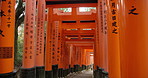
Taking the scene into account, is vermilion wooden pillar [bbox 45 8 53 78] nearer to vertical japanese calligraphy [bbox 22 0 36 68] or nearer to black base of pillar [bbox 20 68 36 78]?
black base of pillar [bbox 20 68 36 78]

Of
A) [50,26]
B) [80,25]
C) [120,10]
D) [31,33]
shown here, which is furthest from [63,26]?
[120,10]

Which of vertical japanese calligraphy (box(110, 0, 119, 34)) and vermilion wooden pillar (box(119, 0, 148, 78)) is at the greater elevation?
vertical japanese calligraphy (box(110, 0, 119, 34))

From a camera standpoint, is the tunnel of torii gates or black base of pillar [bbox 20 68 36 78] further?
black base of pillar [bbox 20 68 36 78]

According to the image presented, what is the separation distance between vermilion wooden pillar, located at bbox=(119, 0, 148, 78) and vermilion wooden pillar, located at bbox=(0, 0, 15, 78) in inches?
139

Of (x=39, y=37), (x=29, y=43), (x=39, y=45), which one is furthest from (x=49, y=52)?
(x=29, y=43)

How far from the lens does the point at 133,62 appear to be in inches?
61.4

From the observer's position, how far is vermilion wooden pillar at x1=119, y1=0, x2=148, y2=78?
1540 mm

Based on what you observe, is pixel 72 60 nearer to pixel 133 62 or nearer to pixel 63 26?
pixel 63 26

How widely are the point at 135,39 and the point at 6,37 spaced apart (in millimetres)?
3715

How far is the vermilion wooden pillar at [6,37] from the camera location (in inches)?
169

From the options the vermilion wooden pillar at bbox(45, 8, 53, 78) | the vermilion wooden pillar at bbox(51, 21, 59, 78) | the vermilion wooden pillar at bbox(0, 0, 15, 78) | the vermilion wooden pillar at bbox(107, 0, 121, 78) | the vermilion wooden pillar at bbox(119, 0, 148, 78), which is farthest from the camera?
the vermilion wooden pillar at bbox(51, 21, 59, 78)

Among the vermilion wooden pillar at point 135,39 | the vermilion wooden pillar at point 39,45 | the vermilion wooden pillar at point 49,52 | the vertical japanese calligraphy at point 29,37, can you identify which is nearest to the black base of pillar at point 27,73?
the vertical japanese calligraphy at point 29,37

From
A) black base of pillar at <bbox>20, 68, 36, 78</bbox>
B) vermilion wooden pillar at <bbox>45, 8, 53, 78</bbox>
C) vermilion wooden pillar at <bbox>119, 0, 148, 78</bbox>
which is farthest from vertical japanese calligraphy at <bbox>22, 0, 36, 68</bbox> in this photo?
vermilion wooden pillar at <bbox>119, 0, 148, 78</bbox>

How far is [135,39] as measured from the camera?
5.23ft
